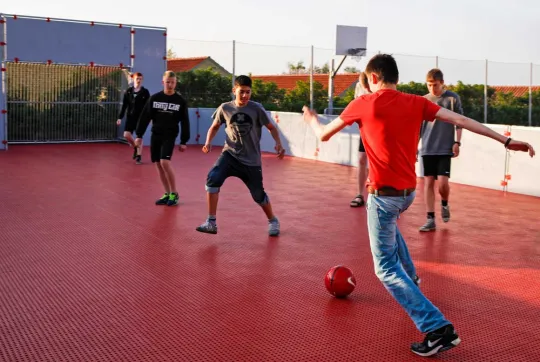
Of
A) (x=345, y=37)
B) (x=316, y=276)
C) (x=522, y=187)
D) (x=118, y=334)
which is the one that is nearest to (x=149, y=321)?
(x=118, y=334)

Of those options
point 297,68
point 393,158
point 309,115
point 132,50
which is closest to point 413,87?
point 297,68

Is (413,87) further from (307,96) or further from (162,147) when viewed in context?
(162,147)

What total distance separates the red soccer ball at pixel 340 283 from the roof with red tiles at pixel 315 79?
14947 mm

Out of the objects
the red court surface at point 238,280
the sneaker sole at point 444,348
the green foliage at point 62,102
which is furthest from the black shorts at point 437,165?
the green foliage at point 62,102

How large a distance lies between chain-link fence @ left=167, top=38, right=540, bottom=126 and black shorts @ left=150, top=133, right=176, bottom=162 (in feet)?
34.7

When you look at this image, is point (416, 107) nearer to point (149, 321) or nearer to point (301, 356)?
point (301, 356)

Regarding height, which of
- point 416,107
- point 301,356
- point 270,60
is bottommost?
point 301,356

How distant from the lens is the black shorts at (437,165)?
26.5 feet

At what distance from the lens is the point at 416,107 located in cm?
436

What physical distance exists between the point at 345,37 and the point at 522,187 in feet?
33.0

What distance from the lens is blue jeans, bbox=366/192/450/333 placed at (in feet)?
14.2

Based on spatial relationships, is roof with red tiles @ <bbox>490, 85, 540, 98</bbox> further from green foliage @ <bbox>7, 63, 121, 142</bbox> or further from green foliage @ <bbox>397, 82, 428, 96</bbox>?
green foliage @ <bbox>7, 63, 121, 142</bbox>

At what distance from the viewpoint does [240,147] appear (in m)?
7.64

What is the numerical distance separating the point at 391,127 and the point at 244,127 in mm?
3451
